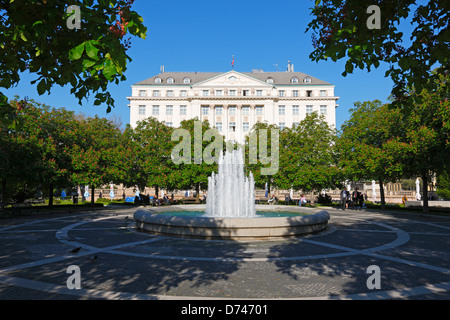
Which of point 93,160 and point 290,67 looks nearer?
point 93,160

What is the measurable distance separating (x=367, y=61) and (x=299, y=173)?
92.1 feet

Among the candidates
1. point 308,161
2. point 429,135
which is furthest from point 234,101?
point 429,135

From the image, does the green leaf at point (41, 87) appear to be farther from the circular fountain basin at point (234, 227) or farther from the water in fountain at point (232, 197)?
the water in fountain at point (232, 197)

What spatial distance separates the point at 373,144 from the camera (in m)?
29.7

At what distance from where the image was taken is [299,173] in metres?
33.9

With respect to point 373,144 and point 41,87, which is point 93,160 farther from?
point 373,144

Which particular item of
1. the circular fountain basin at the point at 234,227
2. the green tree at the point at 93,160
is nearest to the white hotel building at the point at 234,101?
the green tree at the point at 93,160

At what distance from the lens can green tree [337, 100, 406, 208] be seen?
25266 mm

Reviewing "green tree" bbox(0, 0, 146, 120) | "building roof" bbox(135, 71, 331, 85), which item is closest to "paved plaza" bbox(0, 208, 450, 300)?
"green tree" bbox(0, 0, 146, 120)

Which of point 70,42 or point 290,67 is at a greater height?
point 290,67

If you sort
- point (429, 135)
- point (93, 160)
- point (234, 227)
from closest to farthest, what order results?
point (234, 227) → point (429, 135) → point (93, 160)

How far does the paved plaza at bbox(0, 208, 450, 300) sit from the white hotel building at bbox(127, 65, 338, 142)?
60477 mm

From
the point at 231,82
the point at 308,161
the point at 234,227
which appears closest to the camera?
the point at 234,227

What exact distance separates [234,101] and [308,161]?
131 feet
